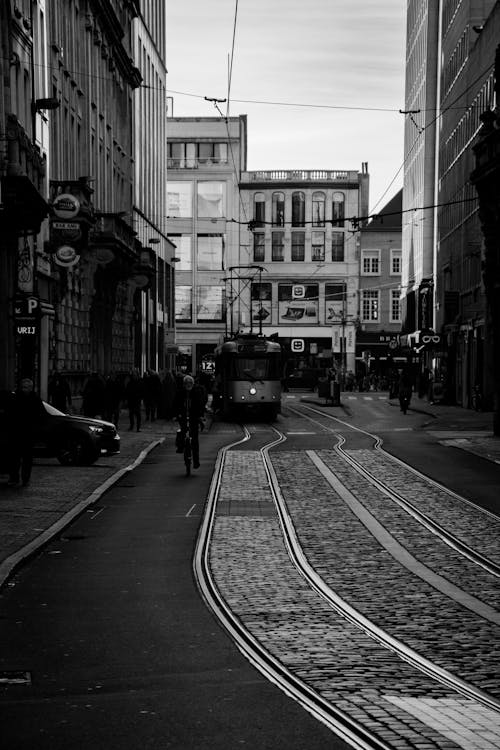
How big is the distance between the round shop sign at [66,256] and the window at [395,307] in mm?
81123

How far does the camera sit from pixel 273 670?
838 cm

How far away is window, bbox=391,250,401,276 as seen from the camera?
120m

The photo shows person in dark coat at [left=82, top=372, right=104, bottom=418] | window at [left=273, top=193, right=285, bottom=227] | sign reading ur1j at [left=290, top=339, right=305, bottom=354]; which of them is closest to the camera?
person in dark coat at [left=82, top=372, right=104, bottom=418]

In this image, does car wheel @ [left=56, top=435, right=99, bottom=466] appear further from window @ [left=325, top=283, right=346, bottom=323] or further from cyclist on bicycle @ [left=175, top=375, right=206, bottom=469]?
window @ [left=325, top=283, right=346, bottom=323]

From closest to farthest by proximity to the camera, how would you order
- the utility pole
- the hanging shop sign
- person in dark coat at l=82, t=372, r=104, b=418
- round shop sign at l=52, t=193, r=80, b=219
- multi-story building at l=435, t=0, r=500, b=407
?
person in dark coat at l=82, t=372, r=104, b=418 < round shop sign at l=52, t=193, r=80, b=219 < the hanging shop sign < the utility pole < multi-story building at l=435, t=0, r=500, b=407

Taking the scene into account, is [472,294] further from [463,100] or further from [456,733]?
[456,733]

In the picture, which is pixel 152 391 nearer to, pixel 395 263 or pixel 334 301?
pixel 334 301

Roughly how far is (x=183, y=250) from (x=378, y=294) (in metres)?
17.0

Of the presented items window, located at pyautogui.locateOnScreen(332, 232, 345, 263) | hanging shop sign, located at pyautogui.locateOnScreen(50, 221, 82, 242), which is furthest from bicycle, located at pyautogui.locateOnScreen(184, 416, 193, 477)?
window, located at pyautogui.locateOnScreen(332, 232, 345, 263)

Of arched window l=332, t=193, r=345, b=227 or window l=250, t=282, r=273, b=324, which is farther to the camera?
window l=250, t=282, r=273, b=324

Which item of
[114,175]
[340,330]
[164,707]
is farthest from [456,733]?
[340,330]

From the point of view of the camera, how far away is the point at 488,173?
46.3 m

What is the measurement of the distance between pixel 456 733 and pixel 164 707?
1608 millimetres

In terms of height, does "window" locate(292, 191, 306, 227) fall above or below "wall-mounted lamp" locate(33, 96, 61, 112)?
above
